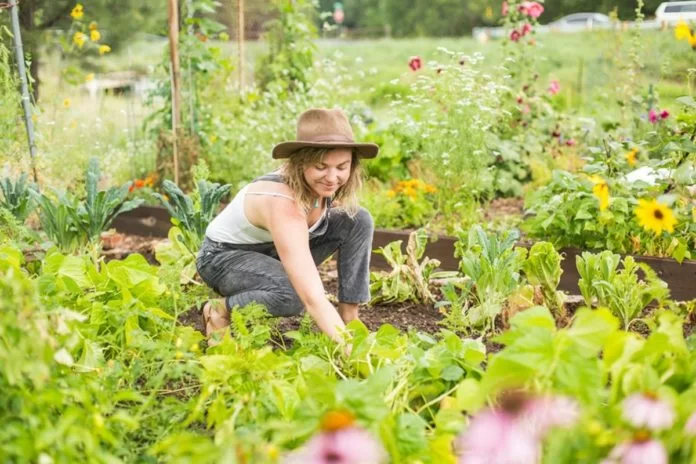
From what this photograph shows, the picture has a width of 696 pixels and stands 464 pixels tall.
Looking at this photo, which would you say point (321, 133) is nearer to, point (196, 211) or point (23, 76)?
point (196, 211)

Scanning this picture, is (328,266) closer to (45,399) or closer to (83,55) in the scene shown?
(45,399)

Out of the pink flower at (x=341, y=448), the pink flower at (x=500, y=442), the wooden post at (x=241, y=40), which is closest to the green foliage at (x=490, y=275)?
the pink flower at (x=500, y=442)

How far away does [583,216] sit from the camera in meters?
3.78

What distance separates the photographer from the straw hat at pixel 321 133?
2.94 meters

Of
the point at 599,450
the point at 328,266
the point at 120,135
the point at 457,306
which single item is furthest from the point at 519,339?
the point at 120,135

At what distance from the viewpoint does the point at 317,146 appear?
2957 mm

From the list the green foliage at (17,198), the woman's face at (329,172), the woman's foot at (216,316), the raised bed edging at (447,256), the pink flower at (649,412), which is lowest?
the raised bed edging at (447,256)

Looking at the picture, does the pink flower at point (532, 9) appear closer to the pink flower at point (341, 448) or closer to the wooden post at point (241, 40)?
the wooden post at point (241, 40)

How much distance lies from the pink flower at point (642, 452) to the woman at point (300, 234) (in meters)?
1.17

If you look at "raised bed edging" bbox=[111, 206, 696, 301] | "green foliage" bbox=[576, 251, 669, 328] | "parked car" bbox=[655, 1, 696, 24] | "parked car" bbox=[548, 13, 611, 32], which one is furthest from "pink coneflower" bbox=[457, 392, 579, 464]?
"parked car" bbox=[548, 13, 611, 32]

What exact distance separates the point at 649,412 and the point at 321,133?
1682 millimetres

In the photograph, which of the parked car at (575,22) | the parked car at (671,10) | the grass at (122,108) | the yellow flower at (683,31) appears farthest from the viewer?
the parked car at (575,22)

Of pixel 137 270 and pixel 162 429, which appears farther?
pixel 137 270

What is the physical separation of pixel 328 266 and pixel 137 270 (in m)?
1.73
